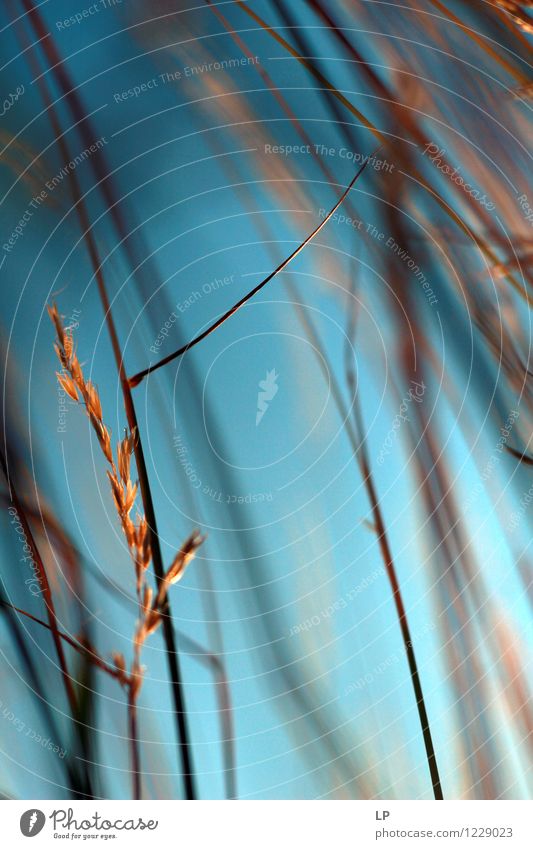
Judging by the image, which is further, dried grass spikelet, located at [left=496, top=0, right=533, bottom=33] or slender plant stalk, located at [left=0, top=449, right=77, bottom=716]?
dried grass spikelet, located at [left=496, top=0, right=533, bottom=33]

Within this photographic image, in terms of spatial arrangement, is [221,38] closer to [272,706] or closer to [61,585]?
[61,585]

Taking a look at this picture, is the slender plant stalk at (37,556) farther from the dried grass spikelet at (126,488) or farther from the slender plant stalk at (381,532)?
the slender plant stalk at (381,532)

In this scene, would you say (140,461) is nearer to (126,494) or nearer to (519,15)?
(126,494)

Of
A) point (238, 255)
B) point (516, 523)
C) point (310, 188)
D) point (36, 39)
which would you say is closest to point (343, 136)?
point (310, 188)

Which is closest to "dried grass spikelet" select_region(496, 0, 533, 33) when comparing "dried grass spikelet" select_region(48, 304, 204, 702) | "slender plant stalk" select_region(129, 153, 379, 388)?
"slender plant stalk" select_region(129, 153, 379, 388)

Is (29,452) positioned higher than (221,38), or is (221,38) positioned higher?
(221,38)

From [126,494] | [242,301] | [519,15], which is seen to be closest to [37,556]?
[126,494]

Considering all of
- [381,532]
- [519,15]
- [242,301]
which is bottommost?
[381,532]

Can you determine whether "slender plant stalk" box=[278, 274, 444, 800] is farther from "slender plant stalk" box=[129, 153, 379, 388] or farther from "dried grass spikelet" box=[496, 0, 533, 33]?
"dried grass spikelet" box=[496, 0, 533, 33]
